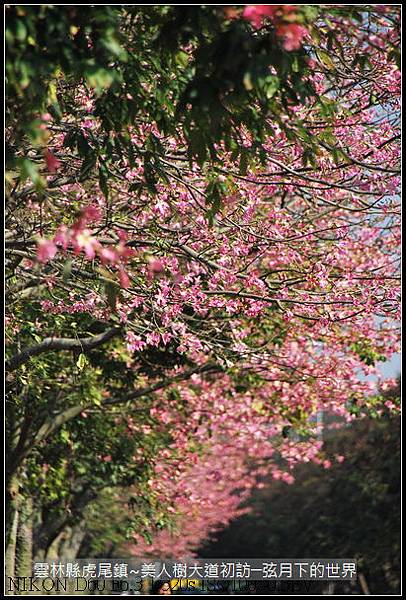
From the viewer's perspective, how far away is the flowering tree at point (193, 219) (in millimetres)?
4199

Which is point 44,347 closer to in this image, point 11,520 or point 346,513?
point 11,520

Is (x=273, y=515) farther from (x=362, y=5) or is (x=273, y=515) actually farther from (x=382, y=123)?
(x=362, y=5)

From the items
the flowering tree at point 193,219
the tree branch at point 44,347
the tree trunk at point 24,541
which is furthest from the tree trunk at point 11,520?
the tree branch at point 44,347

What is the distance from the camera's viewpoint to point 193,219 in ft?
23.6

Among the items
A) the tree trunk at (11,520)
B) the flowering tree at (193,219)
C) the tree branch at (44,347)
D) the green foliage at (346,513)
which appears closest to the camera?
the flowering tree at (193,219)

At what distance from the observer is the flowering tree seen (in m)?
4.20

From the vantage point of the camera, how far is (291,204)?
1121 cm

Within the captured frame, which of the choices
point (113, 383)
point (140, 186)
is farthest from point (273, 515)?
point (140, 186)

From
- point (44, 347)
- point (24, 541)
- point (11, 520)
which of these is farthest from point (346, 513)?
point (44, 347)

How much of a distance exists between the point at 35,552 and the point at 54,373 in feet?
28.6

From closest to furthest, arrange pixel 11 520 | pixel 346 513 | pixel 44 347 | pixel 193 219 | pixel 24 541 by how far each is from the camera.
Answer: pixel 193 219 → pixel 44 347 → pixel 11 520 → pixel 24 541 → pixel 346 513

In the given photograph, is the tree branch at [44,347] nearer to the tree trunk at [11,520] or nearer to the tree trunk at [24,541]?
the tree trunk at [11,520]

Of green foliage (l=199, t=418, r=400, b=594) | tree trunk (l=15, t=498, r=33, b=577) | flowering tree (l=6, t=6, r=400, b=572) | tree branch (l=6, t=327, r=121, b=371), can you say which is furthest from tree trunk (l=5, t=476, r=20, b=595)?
green foliage (l=199, t=418, r=400, b=594)

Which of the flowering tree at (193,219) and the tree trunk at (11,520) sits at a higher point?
the flowering tree at (193,219)
